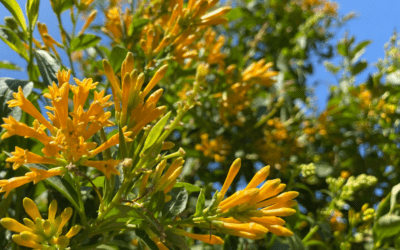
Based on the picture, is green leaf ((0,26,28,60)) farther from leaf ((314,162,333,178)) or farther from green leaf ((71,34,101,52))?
leaf ((314,162,333,178))

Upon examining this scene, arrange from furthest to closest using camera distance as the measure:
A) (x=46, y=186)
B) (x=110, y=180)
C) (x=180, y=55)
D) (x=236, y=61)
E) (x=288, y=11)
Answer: (x=288, y=11) → (x=236, y=61) → (x=180, y=55) → (x=46, y=186) → (x=110, y=180)

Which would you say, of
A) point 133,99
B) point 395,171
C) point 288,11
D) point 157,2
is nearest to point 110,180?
point 133,99

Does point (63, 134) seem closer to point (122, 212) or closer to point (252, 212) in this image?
point (122, 212)

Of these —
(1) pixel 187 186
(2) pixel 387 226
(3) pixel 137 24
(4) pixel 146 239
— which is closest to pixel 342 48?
(2) pixel 387 226

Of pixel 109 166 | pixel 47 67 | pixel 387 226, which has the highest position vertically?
pixel 47 67

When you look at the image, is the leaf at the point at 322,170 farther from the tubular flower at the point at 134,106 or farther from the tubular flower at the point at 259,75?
the tubular flower at the point at 134,106

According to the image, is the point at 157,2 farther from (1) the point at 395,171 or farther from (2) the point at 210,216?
(1) the point at 395,171
